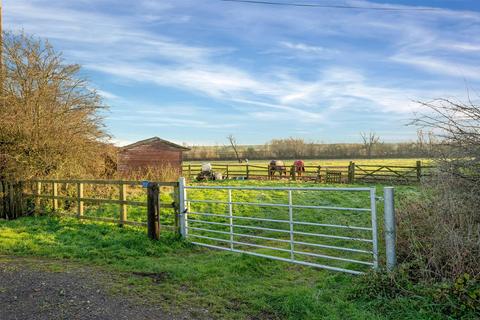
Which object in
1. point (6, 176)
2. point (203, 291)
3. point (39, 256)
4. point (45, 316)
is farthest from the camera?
point (6, 176)

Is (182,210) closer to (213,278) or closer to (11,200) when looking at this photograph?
(213,278)

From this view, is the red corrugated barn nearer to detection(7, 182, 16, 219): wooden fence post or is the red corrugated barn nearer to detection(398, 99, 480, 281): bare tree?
detection(7, 182, 16, 219): wooden fence post

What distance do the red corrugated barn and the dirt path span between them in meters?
19.3

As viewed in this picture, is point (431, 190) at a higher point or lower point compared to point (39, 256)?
higher

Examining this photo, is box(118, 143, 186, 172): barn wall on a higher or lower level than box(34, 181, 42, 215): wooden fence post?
higher

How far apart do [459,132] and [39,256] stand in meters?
7.11

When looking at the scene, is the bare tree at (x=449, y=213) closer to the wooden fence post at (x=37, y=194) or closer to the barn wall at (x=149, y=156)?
the wooden fence post at (x=37, y=194)

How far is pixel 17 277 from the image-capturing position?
5.41 m

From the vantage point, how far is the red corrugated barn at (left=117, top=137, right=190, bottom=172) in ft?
83.1

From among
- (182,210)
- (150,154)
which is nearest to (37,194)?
(182,210)

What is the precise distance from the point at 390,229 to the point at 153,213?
188 inches

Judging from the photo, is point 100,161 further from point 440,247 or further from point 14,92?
point 440,247

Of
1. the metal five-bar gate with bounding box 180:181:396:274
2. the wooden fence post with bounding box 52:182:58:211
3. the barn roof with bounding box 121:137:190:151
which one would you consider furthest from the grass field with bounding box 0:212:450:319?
the barn roof with bounding box 121:137:190:151

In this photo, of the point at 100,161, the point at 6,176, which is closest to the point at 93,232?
the point at 6,176
